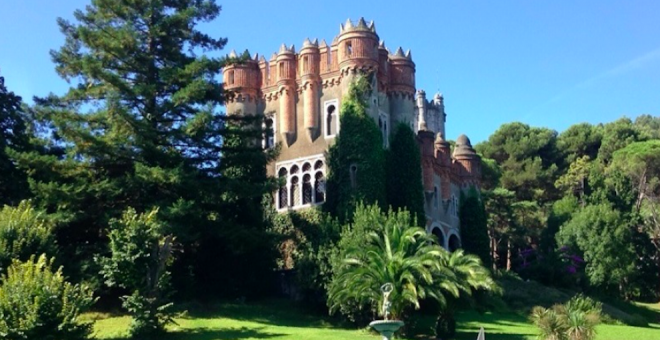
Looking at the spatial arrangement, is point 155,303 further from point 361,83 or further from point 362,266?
point 361,83

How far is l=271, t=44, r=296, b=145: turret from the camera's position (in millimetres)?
46188

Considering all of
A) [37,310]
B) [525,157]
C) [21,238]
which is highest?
[525,157]

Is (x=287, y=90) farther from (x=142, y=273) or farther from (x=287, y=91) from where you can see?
(x=142, y=273)

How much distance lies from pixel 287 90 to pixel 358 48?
5.13 metres

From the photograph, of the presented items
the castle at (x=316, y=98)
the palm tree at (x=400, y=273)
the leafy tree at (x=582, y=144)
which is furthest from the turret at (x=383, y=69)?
the leafy tree at (x=582, y=144)

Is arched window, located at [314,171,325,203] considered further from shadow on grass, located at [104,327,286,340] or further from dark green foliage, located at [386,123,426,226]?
shadow on grass, located at [104,327,286,340]

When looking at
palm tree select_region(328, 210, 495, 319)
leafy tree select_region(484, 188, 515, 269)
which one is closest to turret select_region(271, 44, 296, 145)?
palm tree select_region(328, 210, 495, 319)

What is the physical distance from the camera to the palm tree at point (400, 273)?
3216 centimetres

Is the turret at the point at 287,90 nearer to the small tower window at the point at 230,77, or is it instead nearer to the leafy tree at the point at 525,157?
the small tower window at the point at 230,77

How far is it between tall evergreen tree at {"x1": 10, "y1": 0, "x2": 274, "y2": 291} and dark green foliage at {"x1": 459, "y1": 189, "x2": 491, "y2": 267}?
67.0 feet

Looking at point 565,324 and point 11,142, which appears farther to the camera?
point 11,142

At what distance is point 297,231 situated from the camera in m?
42.8

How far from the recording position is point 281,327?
1280 inches

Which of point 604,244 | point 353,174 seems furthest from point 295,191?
point 604,244
